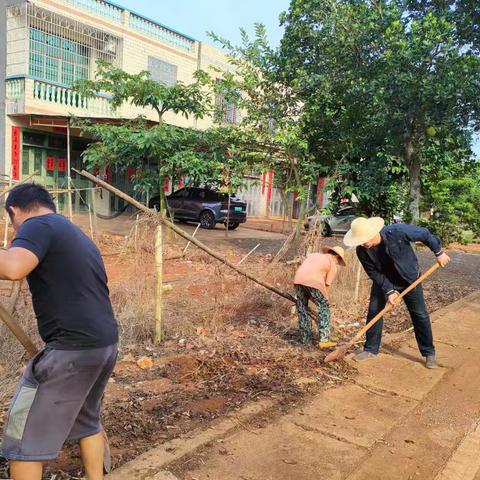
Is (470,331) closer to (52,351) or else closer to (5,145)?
(52,351)

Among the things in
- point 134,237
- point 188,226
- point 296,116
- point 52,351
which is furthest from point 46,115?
point 52,351

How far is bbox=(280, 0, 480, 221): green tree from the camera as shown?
24.2 ft

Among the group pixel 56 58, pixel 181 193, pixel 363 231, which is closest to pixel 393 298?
pixel 363 231

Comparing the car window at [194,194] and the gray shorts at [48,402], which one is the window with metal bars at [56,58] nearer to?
the car window at [194,194]

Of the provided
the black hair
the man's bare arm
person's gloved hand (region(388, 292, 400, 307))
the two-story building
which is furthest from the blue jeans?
the two-story building

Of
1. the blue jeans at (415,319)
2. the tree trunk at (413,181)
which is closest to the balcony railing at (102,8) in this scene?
the tree trunk at (413,181)

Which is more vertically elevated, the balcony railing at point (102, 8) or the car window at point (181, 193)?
the balcony railing at point (102, 8)

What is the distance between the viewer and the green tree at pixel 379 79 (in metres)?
7.38

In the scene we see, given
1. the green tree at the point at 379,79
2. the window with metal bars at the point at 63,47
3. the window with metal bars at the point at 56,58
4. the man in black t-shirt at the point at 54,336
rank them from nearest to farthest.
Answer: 1. the man in black t-shirt at the point at 54,336
2. the green tree at the point at 379,79
3. the window with metal bars at the point at 63,47
4. the window with metal bars at the point at 56,58

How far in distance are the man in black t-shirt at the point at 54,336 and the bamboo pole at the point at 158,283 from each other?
2550mm

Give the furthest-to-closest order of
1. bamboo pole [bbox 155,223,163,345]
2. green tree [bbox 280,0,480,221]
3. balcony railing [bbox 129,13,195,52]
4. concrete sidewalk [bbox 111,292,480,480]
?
balcony railing [bbox 129,13,195,52], green tree [bbox 280,0,480,221], bamboo pole [bbox 155,223,163,345], concrete sidewalk [bbox 111,292,480,480]

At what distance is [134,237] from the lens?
16.8 feet

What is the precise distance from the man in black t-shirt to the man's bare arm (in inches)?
3.1

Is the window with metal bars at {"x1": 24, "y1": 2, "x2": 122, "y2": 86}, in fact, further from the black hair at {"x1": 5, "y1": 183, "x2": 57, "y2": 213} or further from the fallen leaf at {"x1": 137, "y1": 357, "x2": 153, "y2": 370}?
the black hair at {"x1": 5, "y1": 183, "x2": 57, "y2": 213}
